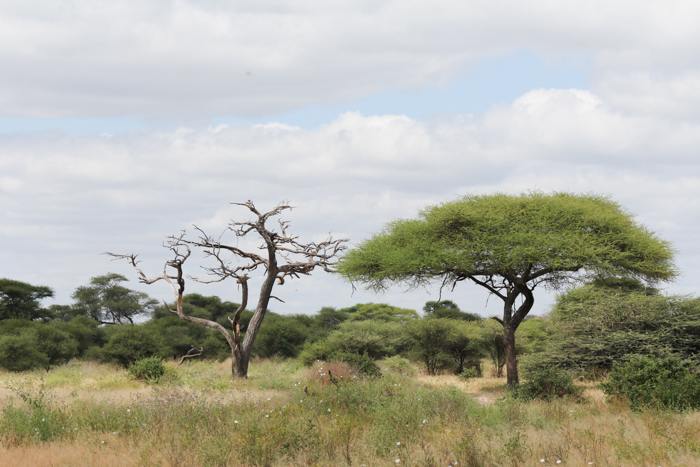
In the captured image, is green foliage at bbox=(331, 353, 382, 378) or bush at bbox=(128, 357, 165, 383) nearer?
green foliage at bbox=(331, 353, 382, 378)

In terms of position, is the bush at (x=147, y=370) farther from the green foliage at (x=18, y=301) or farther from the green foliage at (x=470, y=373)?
the green foliage at (x=18, y=301)

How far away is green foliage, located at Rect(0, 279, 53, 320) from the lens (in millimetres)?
48219

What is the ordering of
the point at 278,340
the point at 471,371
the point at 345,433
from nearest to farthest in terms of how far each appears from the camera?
1. the point at 345,433
2. the point at 471,371
3. the point at 278,340

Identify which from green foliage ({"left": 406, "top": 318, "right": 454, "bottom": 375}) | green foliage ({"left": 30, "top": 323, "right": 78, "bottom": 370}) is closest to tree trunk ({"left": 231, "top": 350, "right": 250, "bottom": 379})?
green foliage ({"left": 406, "top": 318, "right": 454, "bottom": 375})

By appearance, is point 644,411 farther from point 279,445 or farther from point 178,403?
point 178,403

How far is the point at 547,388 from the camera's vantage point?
1706 centimetres

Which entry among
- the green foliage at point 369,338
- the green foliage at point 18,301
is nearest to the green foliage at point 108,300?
the green foliage at point 18,301

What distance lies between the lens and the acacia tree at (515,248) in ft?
73.4

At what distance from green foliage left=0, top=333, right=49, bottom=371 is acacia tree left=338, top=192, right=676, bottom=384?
61.1 ft

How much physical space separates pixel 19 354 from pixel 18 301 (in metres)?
20.3

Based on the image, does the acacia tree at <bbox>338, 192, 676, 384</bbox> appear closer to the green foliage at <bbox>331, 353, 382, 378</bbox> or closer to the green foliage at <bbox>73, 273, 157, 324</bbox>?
the green foliage at <bbox>331, 353, 382, 378</bbox>

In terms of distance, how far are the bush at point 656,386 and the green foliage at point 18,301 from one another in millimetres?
46016

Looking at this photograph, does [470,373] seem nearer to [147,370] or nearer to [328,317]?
[147,370]

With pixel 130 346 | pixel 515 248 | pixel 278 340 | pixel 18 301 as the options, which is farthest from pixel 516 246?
pixel 18 301
